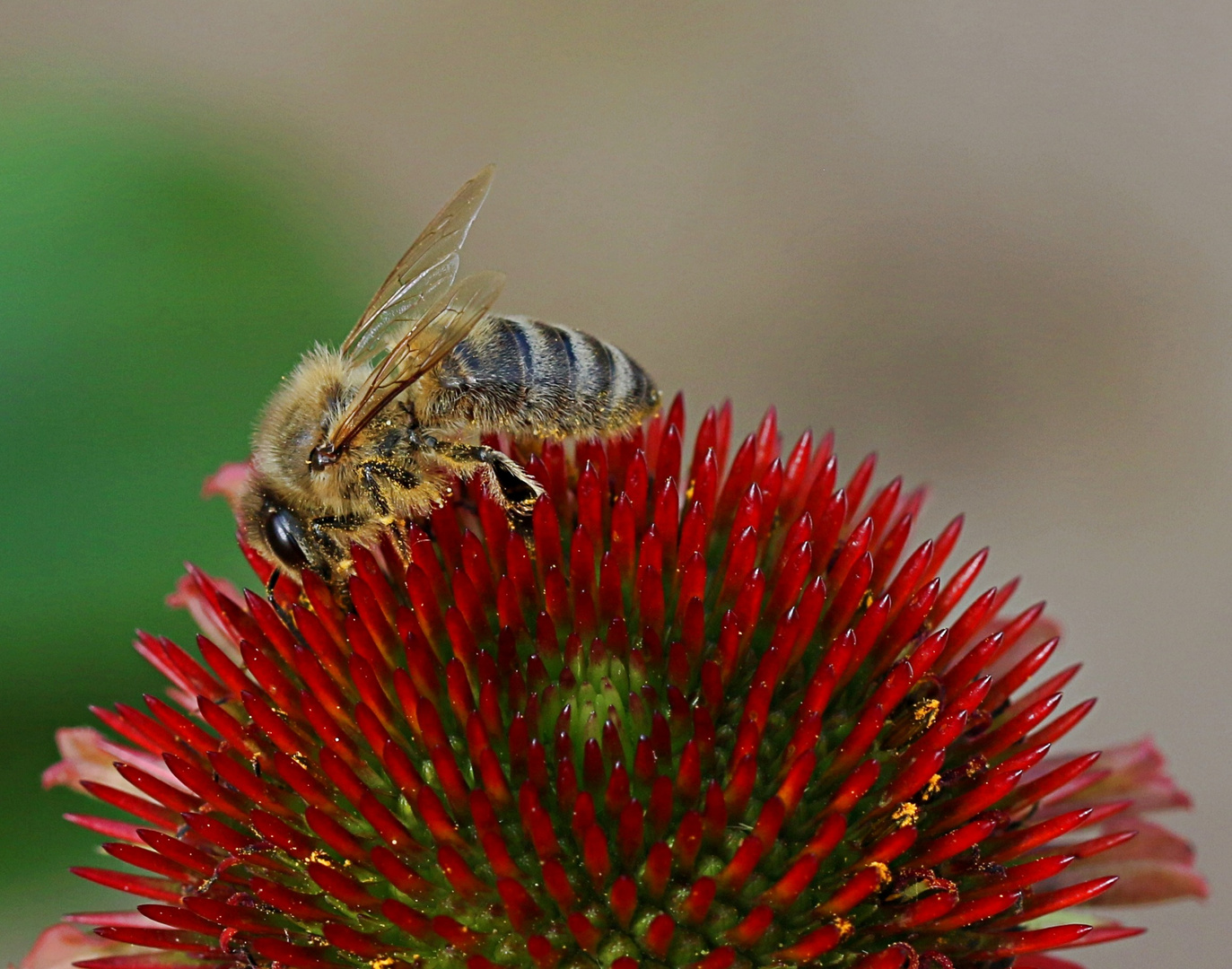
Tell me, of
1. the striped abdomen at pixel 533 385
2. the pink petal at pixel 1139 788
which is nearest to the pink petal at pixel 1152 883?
the pink petal at pixel 1139 788

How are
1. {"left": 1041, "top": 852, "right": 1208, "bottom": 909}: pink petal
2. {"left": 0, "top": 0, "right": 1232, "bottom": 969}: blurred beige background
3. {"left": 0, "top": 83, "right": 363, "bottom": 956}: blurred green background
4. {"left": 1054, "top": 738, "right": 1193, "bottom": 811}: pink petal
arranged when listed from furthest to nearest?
{"left": 0, "top": 0, "right": 1232, "bottom": 969}: blurred beige background, {"left": 0, "top": 83, "right": 363, "bottom": 956}: blurred green background, {"left": 1054, "top": 738, "right": 1193, "bottom": 811}: pink petal, {"left": 1041, "top": 852, "right": 1208, "bottom": 909}: pink petal

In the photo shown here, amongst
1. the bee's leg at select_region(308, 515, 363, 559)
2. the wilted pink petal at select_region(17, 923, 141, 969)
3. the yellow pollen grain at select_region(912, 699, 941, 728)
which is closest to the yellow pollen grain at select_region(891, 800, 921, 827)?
the yellow pollen grain at select_region(912, 699, 941, 728)

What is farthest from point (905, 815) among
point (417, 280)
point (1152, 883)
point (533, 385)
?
point (417, 280)

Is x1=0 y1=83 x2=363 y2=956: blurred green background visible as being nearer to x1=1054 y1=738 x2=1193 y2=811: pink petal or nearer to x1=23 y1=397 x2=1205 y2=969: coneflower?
x1=23 y1=397 x2=1205 y2=969: coneflower

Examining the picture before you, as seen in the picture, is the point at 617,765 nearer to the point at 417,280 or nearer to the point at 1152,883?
the point at 417,280

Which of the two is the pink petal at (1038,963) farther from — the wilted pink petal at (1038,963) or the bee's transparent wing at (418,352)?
the bee's transparent wing at (418,352)

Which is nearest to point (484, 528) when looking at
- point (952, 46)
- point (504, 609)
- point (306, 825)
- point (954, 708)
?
→ point (504, 609)

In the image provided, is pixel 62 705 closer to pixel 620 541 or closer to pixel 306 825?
pixel 306 825
